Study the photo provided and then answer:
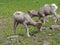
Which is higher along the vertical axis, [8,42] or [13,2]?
[13,2]

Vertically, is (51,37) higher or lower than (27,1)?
lower

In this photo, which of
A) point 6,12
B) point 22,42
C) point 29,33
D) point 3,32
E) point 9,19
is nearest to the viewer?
point 22,42

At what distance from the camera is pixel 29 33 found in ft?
41.1

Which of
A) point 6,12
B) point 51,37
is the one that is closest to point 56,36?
point 51,37

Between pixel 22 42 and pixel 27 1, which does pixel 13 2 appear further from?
pixel 22 42

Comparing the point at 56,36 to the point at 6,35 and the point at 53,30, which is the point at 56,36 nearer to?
the point at 53,30

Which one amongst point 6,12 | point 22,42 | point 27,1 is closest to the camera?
point 22,42

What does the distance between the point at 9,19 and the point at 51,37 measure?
20.2ft

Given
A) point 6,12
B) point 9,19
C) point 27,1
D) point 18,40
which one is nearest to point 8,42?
point 18,40

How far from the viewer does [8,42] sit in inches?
456

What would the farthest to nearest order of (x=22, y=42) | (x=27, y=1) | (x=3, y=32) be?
1. (x=27, y=1)
2. (x=3, y=32)
3. (x=22, y=42)

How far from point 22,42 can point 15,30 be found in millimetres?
Result: 1596

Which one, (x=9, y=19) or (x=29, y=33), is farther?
(x=9, y=19)

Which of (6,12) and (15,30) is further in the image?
(6,12)
